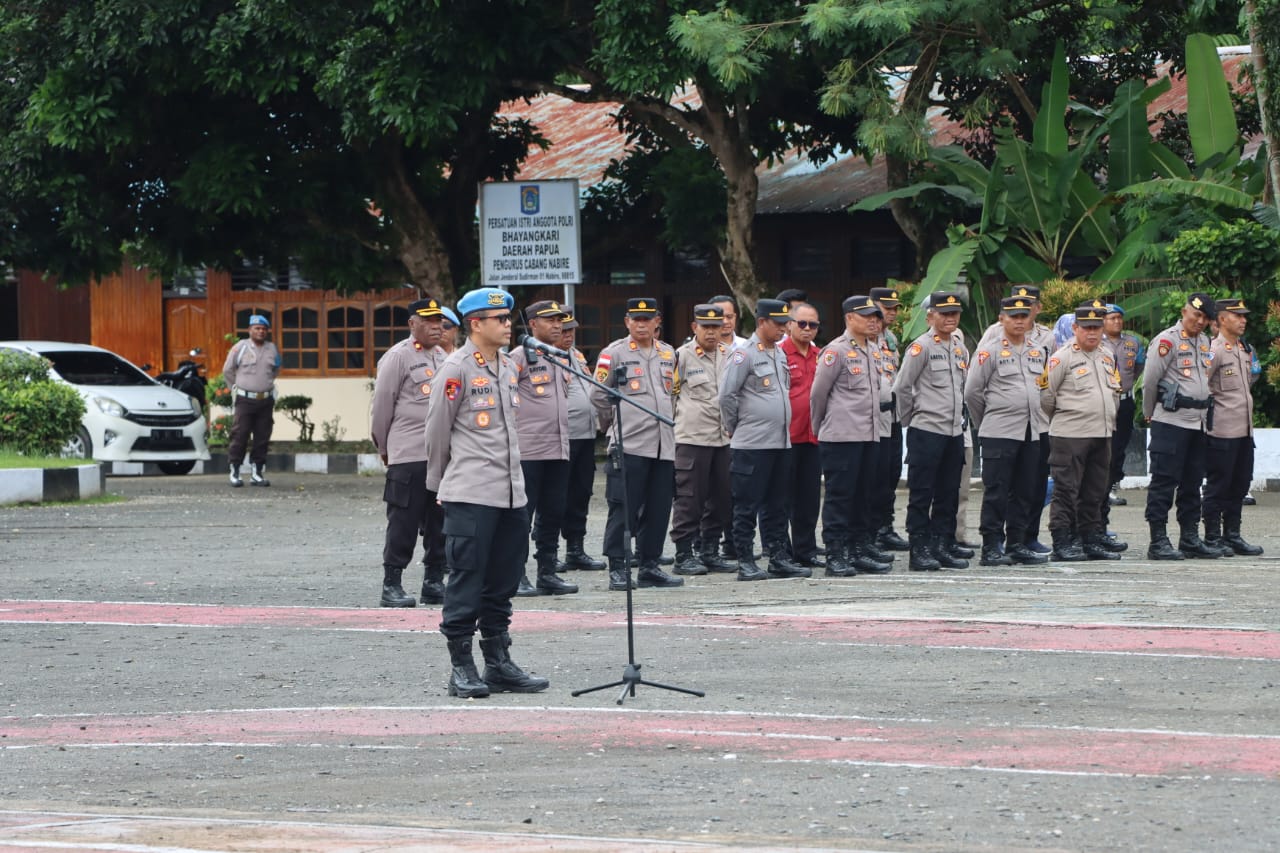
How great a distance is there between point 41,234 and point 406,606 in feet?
44.3

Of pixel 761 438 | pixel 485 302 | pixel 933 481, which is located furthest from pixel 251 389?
pixel 485 302

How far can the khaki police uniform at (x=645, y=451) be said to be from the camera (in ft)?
42.6

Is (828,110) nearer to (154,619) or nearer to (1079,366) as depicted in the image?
(1079,366)

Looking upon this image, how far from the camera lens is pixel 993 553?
45.3ft

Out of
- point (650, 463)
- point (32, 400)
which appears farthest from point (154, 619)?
point (32, 400)

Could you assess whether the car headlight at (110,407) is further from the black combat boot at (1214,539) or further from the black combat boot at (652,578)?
the black combat boot at (1214,539)

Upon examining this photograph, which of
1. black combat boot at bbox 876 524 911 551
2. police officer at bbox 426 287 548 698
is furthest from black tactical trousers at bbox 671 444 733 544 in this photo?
police officer at bbox 426 287 548 698

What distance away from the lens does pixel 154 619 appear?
11.7 m

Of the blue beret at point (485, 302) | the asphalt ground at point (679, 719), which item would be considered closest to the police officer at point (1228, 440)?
the asphalt ground at point (679, 719)

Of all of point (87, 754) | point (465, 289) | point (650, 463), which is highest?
point (465, 289)

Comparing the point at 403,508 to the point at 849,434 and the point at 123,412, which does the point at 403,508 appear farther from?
the point at 123,412

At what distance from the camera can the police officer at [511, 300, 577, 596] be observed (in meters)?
12.6

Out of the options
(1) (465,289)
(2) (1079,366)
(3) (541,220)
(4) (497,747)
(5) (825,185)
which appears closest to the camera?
(4) (497,747)

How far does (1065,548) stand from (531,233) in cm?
1057
